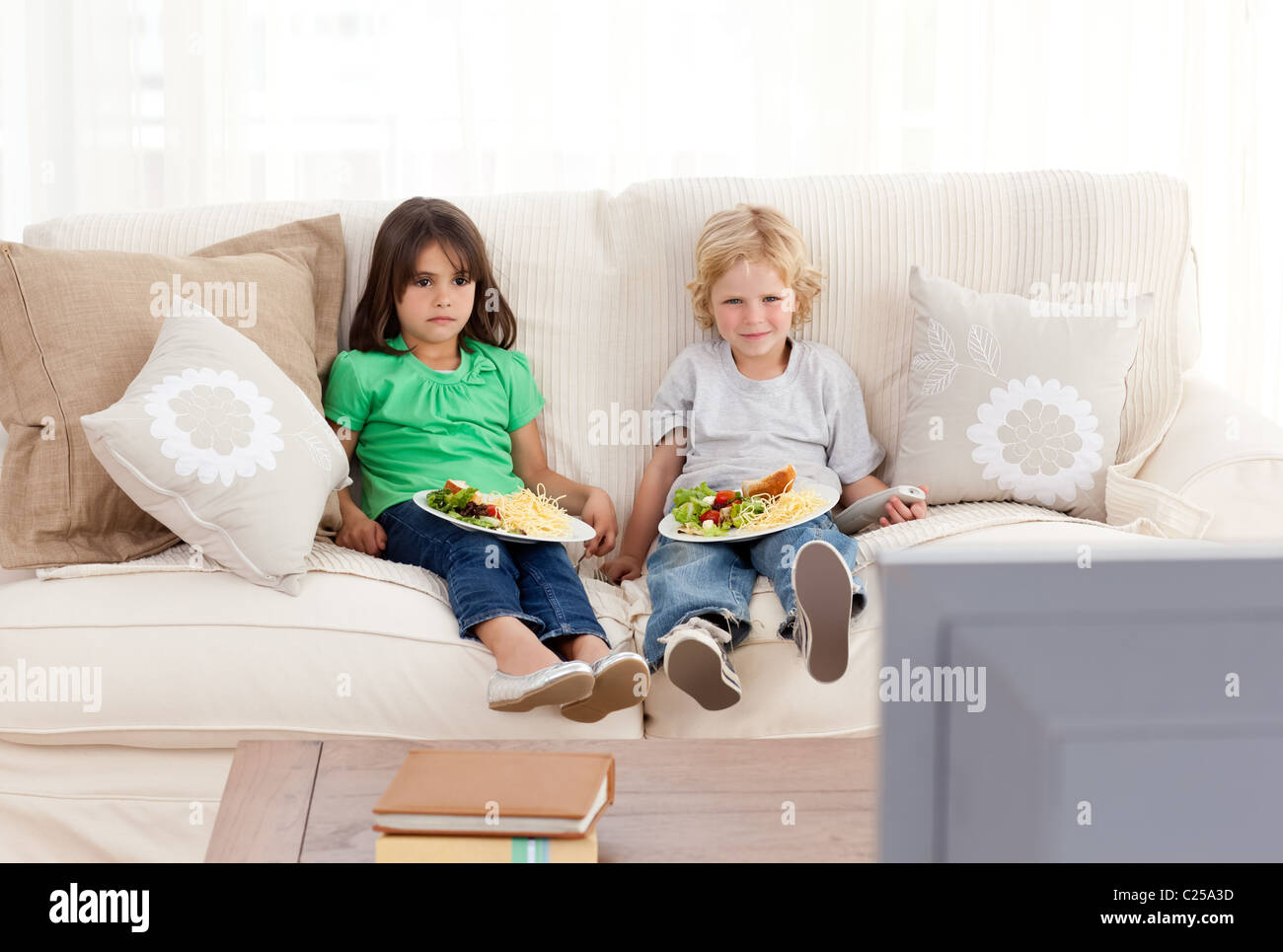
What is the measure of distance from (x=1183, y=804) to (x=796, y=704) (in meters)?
1.26

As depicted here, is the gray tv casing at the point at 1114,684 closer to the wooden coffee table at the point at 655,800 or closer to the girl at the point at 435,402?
the wooden coffee table at the point at 655,800

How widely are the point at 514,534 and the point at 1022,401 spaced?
3.01 feet

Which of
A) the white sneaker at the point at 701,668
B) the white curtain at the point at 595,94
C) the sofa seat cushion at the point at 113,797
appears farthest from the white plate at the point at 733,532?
the white curtain at the point at 595,94

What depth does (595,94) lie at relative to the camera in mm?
2809

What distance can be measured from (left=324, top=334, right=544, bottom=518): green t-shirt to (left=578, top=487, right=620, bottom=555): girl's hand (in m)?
0.14

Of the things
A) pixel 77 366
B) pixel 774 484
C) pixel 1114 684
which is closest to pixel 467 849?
pixel 1114 684

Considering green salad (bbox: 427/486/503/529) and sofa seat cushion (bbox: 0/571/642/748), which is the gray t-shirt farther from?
sofa seat cushion (bbox: 0/571/642/748)

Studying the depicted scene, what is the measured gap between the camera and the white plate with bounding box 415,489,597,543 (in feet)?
5.65

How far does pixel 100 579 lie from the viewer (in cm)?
160

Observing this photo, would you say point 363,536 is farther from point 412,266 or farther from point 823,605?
point 823,605

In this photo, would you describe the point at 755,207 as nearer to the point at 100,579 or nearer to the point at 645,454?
the point at 645,454

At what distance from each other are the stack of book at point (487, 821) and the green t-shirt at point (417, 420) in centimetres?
108

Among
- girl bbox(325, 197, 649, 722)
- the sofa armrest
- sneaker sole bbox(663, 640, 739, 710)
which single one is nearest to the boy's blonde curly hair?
girl bbox(325, 197, 649, 722)

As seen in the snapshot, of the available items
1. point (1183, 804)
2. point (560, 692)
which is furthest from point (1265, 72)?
point (1183, 804)
